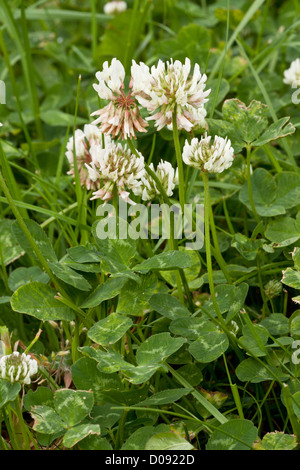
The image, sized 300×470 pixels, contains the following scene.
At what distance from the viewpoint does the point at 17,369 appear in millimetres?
917

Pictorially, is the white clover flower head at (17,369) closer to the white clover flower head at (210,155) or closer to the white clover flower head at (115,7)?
the white clover flower head at (210,155)

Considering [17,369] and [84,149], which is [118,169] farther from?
[17,369]

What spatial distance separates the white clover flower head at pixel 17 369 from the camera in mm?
915

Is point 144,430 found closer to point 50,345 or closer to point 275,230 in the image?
point 50,345

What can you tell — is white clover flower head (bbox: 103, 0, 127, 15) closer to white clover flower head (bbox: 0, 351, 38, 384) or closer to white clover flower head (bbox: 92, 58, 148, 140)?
white clover flower head (bbox: 92, 58, 148, 140)

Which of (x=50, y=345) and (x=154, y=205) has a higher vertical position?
(x=154, y=205)

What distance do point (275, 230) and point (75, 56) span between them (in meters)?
1.26

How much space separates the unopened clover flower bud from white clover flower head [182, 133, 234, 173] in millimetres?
301

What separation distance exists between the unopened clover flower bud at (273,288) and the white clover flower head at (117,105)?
41cm

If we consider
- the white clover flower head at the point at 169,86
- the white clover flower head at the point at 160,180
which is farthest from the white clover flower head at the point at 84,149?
the white clover flower head at the point at 169,86

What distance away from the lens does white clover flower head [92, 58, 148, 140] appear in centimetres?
100

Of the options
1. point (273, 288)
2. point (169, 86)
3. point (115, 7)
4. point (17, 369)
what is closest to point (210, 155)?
point (169, 86)
